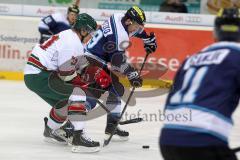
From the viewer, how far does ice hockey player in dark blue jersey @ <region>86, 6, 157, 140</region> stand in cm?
566

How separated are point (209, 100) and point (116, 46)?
3016 mm

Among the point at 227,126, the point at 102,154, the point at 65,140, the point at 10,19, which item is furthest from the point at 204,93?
the point at 10,19

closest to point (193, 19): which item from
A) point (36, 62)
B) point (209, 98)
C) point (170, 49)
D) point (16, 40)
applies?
point (170, 49)

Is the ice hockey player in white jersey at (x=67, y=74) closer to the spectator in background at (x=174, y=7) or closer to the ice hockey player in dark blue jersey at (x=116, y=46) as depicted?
the ice hockey player in dark blue jersey at (x=116, y=46)

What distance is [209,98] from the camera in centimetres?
269

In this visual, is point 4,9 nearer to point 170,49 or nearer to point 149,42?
point 170,49

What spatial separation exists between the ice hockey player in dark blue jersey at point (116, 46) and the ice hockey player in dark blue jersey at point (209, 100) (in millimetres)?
2880

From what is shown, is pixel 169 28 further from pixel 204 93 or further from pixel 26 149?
pixel 204 93

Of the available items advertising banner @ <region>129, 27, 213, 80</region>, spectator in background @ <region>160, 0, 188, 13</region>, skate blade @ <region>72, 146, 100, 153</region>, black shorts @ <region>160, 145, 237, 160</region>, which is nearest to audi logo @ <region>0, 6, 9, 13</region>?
advertising banner @ <region>129, 27, 213, 80</region>

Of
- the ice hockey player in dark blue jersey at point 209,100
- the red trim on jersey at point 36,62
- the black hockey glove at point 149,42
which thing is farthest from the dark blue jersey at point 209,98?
the black hockey glove at point 149,42

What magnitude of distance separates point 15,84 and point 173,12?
248 cm

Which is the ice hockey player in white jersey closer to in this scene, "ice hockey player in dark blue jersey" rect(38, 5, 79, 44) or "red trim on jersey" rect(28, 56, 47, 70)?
"red trim on jersey" rect(28, 56, 47, 70)

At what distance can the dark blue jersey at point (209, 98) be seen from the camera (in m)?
2.67

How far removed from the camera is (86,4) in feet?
33.7
